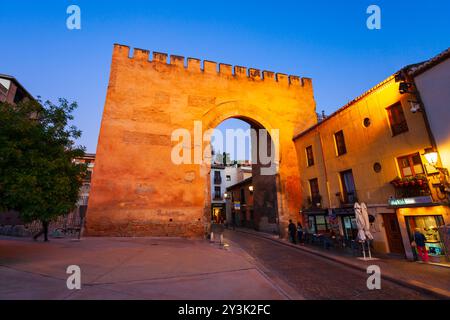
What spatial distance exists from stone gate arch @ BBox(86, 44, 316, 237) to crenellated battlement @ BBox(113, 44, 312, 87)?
76 millimetres

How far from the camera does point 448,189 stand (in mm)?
7363

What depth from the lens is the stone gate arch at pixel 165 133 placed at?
1359 cm

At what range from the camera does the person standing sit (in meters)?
7.83

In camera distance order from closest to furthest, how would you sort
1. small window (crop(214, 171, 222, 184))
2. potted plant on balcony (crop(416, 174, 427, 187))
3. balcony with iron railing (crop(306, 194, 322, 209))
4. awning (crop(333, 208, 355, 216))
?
1. potted plant on balcony (crop(416, 174, 427, 187))
2. awning (crop(333, 208, 355, 216))
3. balcony with iron railing (crop(306, 194, 322, 209))
4. small window (crop(214, 171, 222, 184))

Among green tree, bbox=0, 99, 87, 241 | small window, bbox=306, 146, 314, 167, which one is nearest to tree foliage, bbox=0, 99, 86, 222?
green tree, bbox=0, 99, 87, 241

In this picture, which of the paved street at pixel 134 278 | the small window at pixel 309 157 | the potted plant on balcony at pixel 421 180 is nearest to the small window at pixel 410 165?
the potted plant on balcony at pixel 421 180

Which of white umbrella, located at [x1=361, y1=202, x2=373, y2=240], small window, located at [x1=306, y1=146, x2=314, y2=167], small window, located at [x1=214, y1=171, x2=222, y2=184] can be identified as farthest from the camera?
small window, located at [x1=214, y1=171, x2=222, y2=184]

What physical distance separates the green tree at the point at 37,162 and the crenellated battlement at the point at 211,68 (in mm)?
10879

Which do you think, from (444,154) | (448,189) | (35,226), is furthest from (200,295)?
(35,226)

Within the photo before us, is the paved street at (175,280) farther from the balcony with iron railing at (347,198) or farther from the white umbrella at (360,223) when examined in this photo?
the balcony with iron railing at (347,198)

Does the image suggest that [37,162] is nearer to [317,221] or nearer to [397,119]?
[397,119]

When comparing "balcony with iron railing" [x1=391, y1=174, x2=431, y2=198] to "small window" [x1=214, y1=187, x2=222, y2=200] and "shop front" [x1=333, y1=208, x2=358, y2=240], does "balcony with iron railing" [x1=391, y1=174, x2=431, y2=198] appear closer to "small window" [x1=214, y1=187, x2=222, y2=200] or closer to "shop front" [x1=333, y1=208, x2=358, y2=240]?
"shop front" [x1=333, y1=208, x2=358, y2=240]

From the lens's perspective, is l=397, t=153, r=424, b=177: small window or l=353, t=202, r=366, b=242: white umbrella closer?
l=397, t=153, r=424, b=177: small window

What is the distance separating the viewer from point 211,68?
17797 mm
